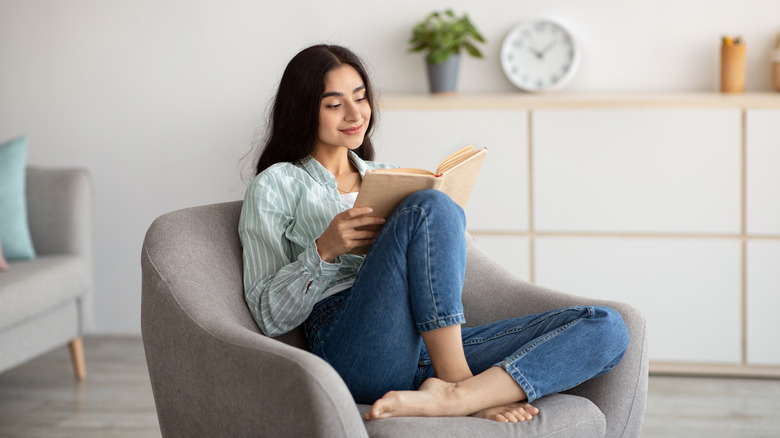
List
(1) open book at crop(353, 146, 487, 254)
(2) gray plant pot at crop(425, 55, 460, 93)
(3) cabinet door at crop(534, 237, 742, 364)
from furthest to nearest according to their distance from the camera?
(2) gray plant pot at crop(425, 55, 460, 93)
(3) cabinet door at crop(534, 237, 742, 364)
(1) open book at crop(353, 146, 487, 254)

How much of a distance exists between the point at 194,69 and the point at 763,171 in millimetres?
2338

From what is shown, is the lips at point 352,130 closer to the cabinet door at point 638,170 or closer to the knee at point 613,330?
the knee at point 613,330

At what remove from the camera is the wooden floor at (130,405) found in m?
2.76

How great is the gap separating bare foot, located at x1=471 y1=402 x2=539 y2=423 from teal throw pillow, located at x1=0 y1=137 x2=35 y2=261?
2183 mm

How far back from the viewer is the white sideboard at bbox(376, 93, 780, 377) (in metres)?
3.13

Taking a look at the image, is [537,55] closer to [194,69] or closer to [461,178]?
[194,69]

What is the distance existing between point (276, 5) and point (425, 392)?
243 centimetres

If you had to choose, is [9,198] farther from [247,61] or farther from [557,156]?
[557,156]

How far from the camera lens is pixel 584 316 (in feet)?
5.90

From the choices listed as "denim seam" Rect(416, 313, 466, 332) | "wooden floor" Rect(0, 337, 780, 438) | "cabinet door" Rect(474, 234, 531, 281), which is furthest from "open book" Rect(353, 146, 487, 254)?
"cabinet door" Rect(474, 234, 531, 281)

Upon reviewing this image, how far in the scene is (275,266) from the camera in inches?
76.1

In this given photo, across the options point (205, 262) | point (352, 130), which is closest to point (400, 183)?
point (352, 130)

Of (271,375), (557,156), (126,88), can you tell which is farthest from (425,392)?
(126,88)

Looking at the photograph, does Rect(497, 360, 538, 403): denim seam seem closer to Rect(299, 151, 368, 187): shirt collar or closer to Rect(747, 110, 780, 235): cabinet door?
Rect(299, 151, 368, 187): shirt collar
